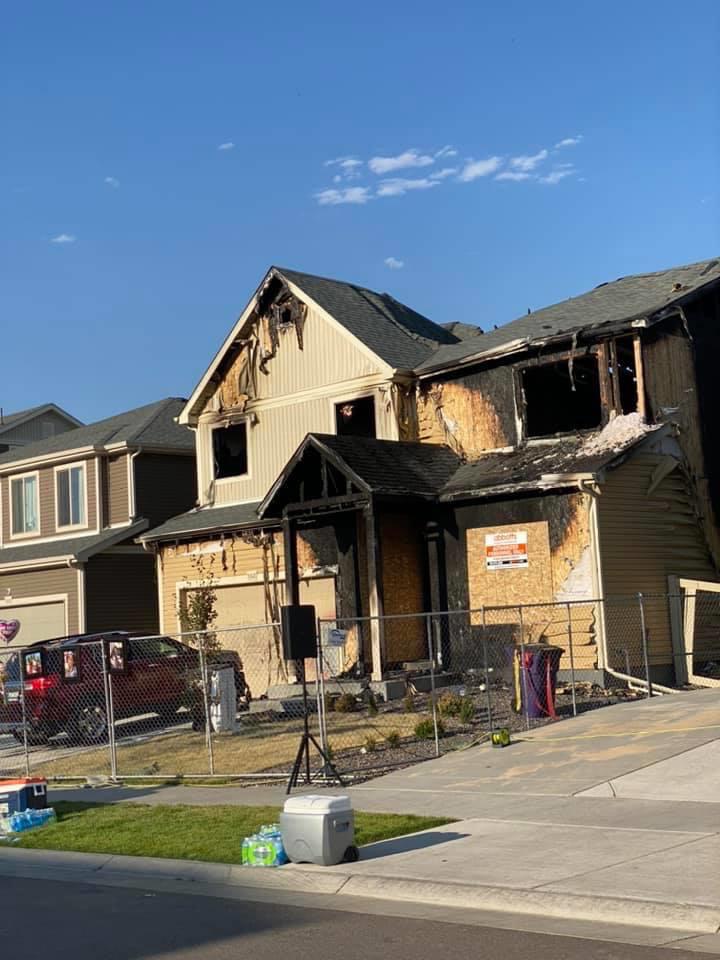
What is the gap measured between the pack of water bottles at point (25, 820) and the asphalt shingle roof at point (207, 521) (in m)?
12.2

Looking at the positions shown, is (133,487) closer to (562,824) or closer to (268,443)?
(268,443)

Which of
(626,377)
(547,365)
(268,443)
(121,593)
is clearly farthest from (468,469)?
(121,593)

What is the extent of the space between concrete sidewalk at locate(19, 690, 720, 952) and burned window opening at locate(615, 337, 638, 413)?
6821 millimetres

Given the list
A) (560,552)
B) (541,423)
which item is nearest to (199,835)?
(560,552)

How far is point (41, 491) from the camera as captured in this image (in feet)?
110

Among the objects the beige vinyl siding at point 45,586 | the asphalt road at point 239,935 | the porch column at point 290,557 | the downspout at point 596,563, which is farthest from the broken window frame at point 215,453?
the asphalt road at point 239,935

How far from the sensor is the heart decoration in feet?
103

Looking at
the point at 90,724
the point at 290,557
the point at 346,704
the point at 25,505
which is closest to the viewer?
the point at 346,704

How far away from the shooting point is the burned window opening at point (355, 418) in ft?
83.6

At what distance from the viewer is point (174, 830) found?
11.8 metres

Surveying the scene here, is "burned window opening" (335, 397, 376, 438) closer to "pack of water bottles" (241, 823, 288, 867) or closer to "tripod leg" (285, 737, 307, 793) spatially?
"tripod leg" (285, 737, 307, 793)

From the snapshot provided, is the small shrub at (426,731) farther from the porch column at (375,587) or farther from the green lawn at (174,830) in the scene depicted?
the porch column at (375,587)

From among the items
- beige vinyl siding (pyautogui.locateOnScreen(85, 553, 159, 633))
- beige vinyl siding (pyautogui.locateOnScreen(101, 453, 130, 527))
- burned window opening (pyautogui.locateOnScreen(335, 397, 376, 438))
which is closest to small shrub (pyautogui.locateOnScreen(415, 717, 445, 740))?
burned window opening (pyautogui.locateOnScreen(335, 397, 376, 438))

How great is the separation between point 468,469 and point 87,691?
7.84 metres
